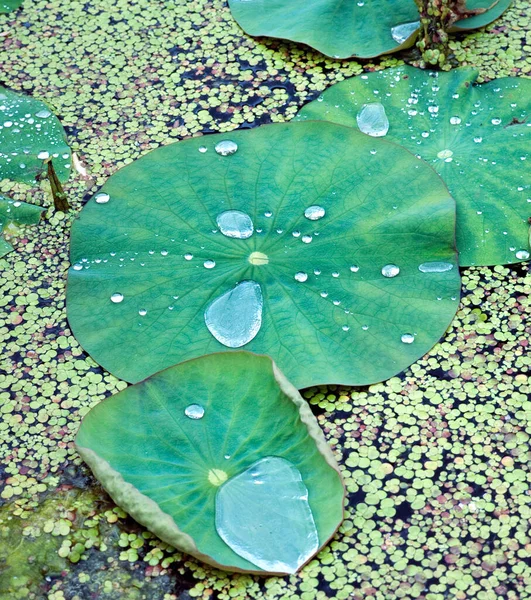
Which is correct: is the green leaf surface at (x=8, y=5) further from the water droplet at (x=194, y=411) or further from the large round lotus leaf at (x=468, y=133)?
the water droplet at (x=194, y=411)

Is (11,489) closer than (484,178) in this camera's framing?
Yes

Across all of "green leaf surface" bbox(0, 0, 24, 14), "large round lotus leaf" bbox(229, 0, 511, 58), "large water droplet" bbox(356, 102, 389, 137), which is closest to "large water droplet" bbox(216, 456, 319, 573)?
"large water droplet" bbox(356, 102, 389, 137)

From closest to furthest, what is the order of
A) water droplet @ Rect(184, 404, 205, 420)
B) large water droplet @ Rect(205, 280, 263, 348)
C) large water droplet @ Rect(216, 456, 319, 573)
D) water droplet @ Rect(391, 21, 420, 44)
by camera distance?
large water droplet @ Rect(216, 456, 319, 573)
water droplet @ Rect(184, 404, 205, 420)
large water droplet @ Rect(205, 280, 263, 348)
water droplet @ Rect(391, 21, 420, 44)

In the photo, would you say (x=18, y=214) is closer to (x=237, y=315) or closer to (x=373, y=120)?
(x=237, y=315)

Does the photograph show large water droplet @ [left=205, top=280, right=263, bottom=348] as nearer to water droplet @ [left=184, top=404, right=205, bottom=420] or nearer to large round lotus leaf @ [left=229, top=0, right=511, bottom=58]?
water droplet @ [left=184, top=404, right=205, bottom=420]

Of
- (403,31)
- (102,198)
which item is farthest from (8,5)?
(403,31)

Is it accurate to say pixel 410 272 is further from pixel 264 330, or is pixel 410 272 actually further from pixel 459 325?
pixel 264 330

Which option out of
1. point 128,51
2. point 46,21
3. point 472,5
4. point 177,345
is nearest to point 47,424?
point 177,345
